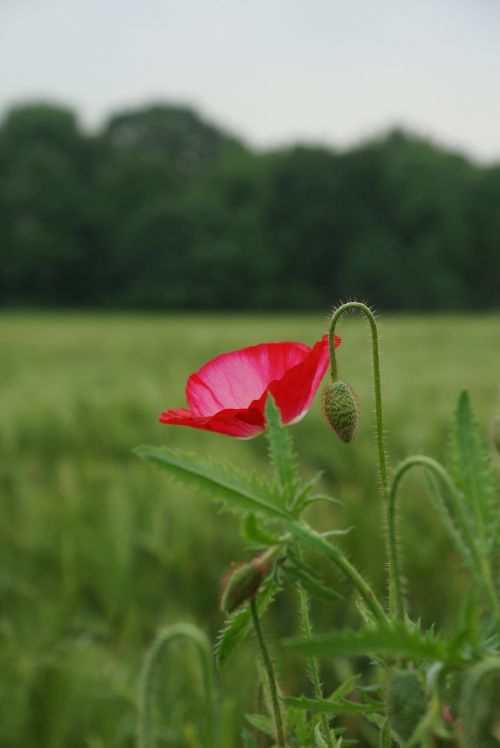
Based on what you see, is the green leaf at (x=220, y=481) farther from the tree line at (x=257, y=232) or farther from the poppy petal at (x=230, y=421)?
the tree line at (x=257, y=232)

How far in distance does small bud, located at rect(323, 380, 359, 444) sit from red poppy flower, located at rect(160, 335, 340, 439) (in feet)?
0.04

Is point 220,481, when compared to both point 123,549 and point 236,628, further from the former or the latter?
point 123,549

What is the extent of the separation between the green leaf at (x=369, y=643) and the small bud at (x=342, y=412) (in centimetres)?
15

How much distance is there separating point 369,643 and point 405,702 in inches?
1.6

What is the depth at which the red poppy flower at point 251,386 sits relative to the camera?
1.20ft

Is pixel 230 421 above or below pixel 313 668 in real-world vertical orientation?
above

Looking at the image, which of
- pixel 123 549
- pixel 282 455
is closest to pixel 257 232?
pixel 123 549

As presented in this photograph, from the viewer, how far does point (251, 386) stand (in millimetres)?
→ 417

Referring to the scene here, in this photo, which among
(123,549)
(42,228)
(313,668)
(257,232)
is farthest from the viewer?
(42,228)

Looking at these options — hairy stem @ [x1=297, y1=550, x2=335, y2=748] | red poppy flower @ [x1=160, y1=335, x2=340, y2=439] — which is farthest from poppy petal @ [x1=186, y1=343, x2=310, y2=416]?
hairy stem @ [x1=297, y1=550, x2=335, y2=748]

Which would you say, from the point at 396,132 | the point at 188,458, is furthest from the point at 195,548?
the point at 396,132

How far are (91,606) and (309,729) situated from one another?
1.23 m

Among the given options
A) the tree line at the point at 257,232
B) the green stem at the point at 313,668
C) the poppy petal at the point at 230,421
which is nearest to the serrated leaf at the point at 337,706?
the green stem at the point at 313,668

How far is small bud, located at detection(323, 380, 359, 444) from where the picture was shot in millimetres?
390
